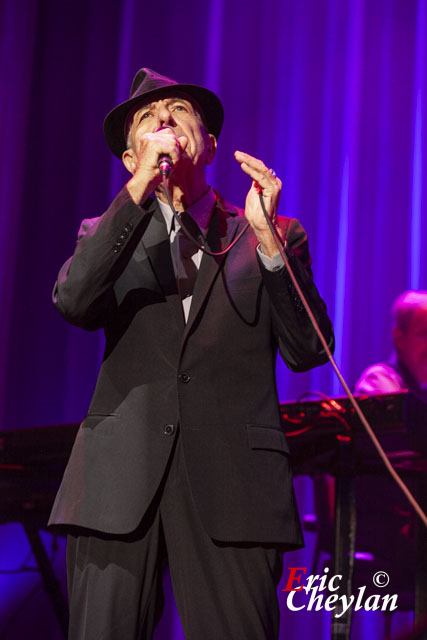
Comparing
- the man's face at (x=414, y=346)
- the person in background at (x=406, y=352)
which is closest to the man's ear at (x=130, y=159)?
the person in background at (x=406, y=352)

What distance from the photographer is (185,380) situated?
1.39 m

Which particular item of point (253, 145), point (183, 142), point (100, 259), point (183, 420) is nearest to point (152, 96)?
point (183, 142)

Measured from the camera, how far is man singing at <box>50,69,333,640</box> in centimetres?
132

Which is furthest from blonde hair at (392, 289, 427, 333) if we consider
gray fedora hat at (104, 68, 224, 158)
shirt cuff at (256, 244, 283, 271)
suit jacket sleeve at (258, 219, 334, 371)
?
shirt cuff at (256, 244, 283, 271)

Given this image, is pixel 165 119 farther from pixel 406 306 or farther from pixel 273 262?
pixel 406 306

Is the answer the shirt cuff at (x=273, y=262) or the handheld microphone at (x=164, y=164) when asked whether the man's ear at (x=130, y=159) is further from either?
the shirt cuff at (x=273, y=262)

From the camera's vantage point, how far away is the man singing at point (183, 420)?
1.32m

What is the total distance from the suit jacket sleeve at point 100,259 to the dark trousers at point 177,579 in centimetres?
32

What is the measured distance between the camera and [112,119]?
5.89ft

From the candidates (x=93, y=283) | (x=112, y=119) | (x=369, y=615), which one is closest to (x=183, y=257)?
(x=93, y=283)

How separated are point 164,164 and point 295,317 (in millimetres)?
369

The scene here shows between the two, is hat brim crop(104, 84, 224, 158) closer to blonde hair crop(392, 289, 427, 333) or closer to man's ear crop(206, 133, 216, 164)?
man's ear crop(206, 133, 216, 164)

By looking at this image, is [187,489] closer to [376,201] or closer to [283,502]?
[283,502]

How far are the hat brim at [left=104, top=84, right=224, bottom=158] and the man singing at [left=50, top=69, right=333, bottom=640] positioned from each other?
0.25m
